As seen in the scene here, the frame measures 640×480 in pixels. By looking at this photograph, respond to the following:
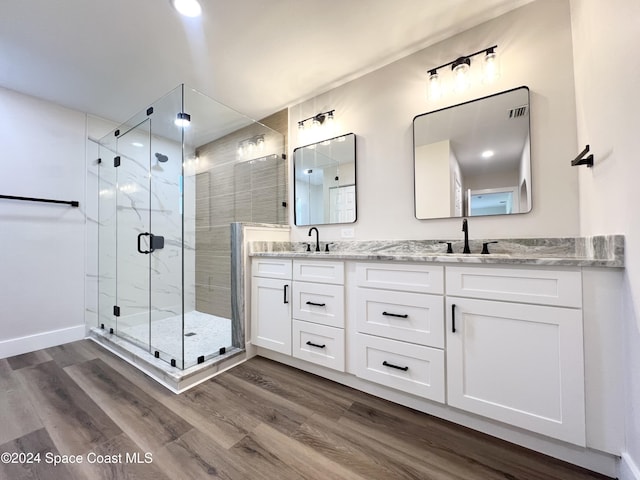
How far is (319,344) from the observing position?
1.82 metres

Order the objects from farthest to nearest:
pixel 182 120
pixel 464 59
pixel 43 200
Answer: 1. pixel 43 200
2. pixel 182 120
3. pixel 464 59

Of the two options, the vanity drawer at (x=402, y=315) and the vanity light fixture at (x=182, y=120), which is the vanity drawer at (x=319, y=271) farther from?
the vanity light fixture at (x=182, y=120)

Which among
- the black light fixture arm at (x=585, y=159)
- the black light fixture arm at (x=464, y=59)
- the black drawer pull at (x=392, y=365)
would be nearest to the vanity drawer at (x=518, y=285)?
the black drawer pull at (x=392, y=365)

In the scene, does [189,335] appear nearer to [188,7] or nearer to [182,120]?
[182,120]

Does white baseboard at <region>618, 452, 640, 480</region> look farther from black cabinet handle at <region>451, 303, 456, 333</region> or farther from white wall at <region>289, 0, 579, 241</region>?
white wall at <region>289, 0, 579, 241</region>

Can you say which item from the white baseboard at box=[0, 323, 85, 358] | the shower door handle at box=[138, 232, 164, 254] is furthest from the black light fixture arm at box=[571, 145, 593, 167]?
the white baseboard at box=[0, 323, 85, 358]

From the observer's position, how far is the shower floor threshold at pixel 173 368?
174cm

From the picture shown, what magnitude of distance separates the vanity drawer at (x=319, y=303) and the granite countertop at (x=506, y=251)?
228 mm

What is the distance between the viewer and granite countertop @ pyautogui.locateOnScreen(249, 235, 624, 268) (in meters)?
1.07

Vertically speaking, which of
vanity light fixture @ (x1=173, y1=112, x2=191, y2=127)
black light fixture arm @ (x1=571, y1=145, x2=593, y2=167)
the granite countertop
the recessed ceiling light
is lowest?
the granite countertop

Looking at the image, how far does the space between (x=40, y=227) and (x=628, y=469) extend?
14.1ft

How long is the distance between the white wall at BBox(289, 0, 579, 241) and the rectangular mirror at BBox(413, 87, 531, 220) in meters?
0.06

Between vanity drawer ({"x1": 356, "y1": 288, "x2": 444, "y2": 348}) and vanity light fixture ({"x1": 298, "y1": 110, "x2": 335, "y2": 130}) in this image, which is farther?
vanity light fixture ({"x1": 298, "y1": 110, "x2": 335, "y2": 130})

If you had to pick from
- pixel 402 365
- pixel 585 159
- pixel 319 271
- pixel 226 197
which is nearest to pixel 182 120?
pixel 226 197
